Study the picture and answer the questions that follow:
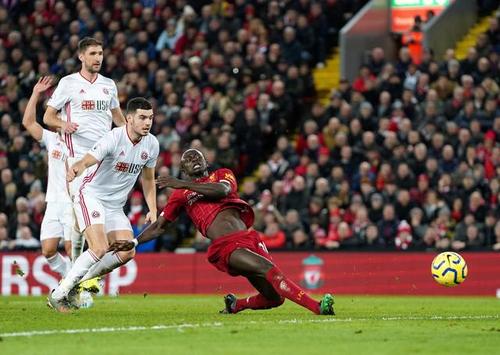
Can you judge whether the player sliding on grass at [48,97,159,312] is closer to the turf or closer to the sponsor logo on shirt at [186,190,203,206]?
the turf

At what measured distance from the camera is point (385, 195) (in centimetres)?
2331

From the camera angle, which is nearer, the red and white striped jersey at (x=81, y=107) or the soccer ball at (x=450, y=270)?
the red and white striped jersey at (x=81, y=107)

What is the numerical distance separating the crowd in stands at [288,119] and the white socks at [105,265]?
8.43 metres

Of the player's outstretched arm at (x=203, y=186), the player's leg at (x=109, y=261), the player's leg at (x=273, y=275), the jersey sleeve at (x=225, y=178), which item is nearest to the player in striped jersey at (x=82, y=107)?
the player's leg at (x=109, y=261)

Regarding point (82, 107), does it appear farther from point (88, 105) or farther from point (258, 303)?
point (258, 303)

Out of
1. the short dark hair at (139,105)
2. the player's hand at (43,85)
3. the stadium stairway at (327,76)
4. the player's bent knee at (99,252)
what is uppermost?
the stadium stairway at (327,76)

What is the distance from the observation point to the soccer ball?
15.6 m

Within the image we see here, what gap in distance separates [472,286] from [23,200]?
354 inches

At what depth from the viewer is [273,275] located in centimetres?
1291

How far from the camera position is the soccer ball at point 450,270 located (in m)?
15.6

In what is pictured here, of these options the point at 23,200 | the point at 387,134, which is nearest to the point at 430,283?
the point at 387,134

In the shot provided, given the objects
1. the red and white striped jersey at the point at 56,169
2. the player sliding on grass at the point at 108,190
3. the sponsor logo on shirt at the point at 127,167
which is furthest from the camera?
the red and white striped jersey at the point at 56,169

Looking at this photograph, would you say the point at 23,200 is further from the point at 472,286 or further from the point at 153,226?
the point at 153,226

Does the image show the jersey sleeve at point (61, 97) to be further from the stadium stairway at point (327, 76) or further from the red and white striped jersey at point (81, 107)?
the stadium stairway at point (327, 76)
